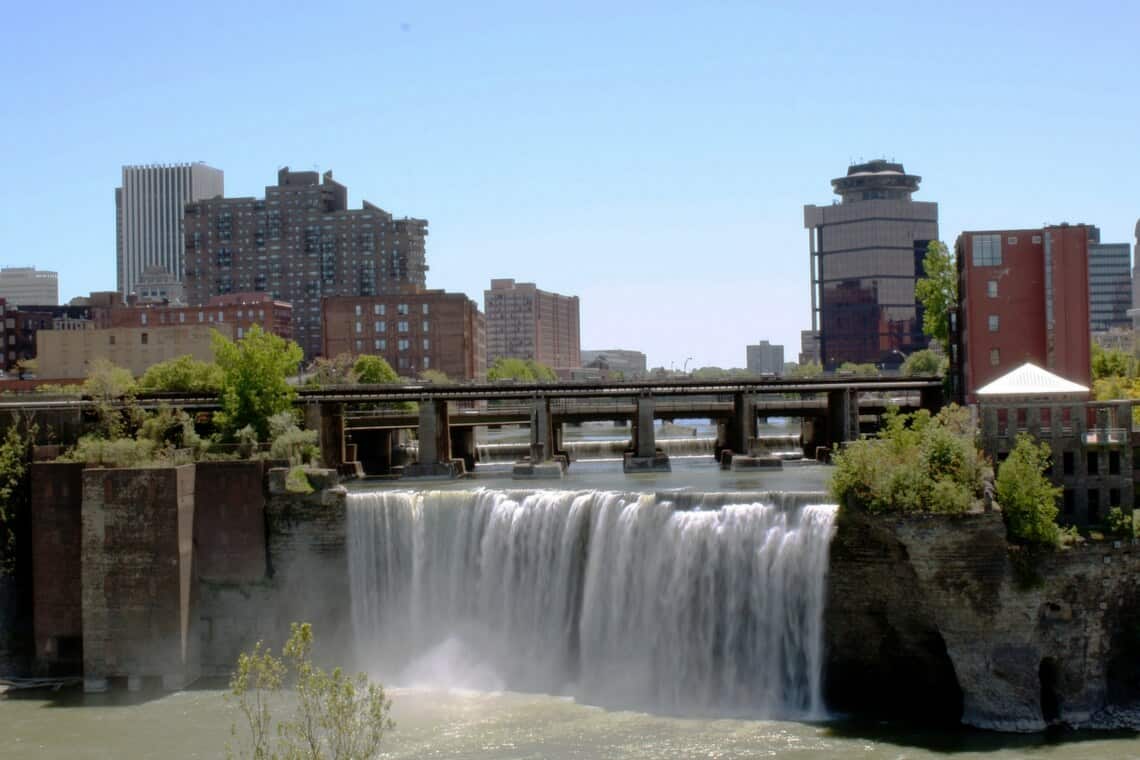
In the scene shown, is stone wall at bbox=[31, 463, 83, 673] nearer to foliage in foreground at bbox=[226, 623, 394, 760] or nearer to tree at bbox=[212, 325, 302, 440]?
foliage in foreground at bbox=[226, 623, 394, 760]

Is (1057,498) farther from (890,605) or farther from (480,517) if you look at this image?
(480,517)

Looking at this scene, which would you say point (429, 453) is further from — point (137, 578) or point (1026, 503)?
point (1026, 503)

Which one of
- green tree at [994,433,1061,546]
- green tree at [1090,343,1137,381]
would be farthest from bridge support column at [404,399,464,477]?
green tree at [1090,343,1137,381]

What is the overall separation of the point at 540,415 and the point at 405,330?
223 ft

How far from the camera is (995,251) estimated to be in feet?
191

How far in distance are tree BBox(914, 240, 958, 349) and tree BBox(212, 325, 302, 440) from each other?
36815 mm

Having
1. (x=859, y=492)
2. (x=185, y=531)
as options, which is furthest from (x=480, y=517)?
(x=859, y=492)

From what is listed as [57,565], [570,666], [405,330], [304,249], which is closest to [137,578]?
[57,565]

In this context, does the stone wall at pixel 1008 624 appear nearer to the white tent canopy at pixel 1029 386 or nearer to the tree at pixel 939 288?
the white tent canopy at pixel 1029 386

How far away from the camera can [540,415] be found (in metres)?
61.9

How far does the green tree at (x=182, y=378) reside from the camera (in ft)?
218

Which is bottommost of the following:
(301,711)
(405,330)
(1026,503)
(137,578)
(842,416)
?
(301,711)

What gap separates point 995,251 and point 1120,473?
A: 24.7 meters

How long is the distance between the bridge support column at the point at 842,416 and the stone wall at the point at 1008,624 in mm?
Result: 29153
